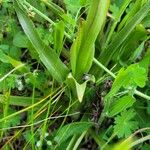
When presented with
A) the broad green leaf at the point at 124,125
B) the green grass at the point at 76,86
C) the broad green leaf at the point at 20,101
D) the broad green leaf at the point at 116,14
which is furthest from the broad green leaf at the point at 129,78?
the broad green leaf at the point at 20,101

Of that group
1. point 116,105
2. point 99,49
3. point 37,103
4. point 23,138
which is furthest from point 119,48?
point 23,138

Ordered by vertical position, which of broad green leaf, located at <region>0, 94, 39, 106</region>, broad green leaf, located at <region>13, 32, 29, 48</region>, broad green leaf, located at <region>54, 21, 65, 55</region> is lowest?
broad green leaf, located at <region>0, 94, 39, 106</region>

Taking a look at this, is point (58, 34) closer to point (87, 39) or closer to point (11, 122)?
point (87, 39)

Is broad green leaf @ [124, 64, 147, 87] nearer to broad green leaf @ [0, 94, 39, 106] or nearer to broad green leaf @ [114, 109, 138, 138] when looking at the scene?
broad green leaf @ [114, 109, 138, 138]

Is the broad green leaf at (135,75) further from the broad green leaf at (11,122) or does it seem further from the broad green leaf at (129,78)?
the broad green leaf at (11,122)

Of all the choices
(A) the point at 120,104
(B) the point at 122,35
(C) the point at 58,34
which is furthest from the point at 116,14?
(A) the point at 120,104

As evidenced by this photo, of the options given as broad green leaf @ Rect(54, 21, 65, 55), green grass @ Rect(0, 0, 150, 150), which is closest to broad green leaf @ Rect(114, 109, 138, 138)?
green grass @ Rect(0, 0, 150, 150)

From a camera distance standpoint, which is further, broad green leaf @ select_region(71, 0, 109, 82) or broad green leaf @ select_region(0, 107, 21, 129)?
broad green leaf @ select_region(0, 107, 21, 129)
